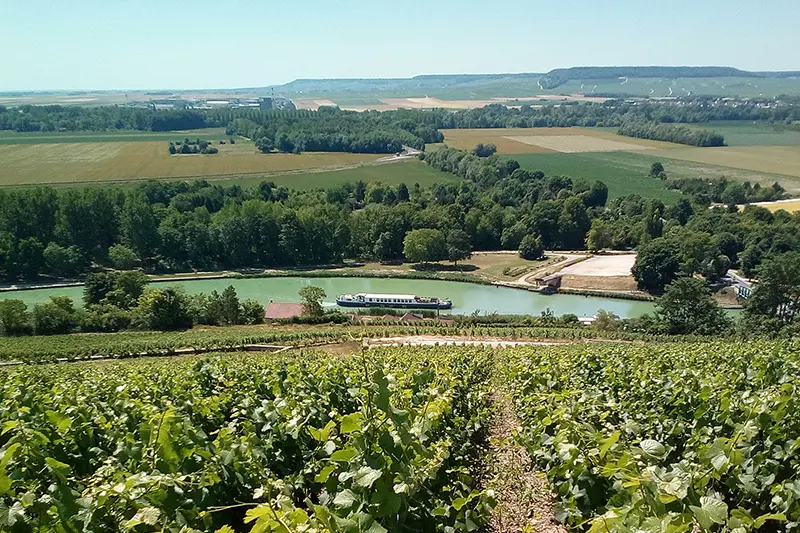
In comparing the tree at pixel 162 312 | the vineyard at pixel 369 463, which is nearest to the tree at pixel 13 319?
the tree at pixel 162 312

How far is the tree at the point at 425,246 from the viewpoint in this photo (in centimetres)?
6138

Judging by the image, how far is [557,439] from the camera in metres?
5.47

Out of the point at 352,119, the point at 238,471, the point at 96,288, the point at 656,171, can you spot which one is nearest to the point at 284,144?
the point at 352,119

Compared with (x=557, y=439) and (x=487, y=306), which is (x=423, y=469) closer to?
(x=557, y=439)

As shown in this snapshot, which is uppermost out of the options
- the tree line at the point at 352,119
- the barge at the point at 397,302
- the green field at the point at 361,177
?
the tree line at the point at 352,119

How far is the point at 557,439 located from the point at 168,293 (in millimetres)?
40621

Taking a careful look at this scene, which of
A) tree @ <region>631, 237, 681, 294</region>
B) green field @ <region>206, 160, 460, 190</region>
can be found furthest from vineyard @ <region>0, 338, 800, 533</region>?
green field @ <region>206, 160, 460, 190</region>

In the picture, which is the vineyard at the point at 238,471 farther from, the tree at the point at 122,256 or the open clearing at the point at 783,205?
the open clearing at the point at 783,205

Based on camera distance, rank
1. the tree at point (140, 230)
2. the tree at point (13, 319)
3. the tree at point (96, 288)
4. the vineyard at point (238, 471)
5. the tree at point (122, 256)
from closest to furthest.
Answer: the vineyard at point (238, 471), the tree at point (13, 319), the tree at point (96, 288), the tree at point (122, 256), the tree at point (140, 230)

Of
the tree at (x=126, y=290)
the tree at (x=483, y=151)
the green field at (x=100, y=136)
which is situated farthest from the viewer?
the green field at (x=100, y=136)

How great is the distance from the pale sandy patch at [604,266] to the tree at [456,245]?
1126 centimetres

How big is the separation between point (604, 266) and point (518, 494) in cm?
5625

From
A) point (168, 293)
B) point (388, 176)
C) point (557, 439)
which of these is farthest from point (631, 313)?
point (388, 176)

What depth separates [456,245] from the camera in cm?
6222
